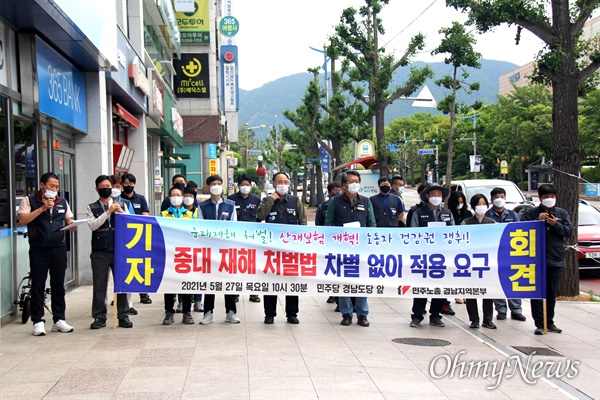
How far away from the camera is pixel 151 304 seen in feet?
34.6

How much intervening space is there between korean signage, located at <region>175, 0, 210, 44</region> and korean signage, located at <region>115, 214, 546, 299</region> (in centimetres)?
2780

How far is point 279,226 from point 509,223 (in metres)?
3.01

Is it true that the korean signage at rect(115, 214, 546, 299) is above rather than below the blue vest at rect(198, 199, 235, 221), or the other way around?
below

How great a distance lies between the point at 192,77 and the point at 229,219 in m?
28.6

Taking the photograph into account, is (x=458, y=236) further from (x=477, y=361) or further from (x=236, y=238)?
(x=236, y=238)

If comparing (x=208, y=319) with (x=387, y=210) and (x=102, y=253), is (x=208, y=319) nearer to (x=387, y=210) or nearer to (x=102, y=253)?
(x=102, y=253)

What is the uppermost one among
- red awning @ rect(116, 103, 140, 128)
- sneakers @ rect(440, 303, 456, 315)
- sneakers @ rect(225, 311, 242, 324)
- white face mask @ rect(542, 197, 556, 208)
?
red awning @ rect(116, 103, 140, 128)

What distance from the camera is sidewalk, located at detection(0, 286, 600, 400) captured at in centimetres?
588

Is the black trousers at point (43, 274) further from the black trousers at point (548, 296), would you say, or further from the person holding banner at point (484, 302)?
the black trousers at point (548, 296)

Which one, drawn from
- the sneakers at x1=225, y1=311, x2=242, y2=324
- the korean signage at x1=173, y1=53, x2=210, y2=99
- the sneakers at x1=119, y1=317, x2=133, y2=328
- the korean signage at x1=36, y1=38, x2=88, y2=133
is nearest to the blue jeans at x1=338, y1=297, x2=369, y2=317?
the sneakers at x1=225, y1=311, x2=242, y2=324

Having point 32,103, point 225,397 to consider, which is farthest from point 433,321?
point 32,103

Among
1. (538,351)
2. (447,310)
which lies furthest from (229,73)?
(538,351)

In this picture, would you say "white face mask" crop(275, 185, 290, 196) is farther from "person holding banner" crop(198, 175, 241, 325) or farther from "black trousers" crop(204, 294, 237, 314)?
"black trousers" crop(204, 294, 237, 314)

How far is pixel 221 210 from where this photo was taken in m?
8.98
